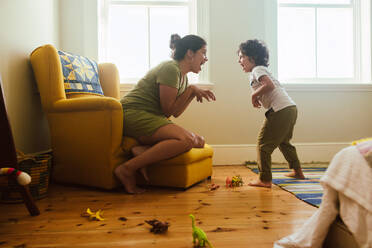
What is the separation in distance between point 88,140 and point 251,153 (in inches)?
71.8

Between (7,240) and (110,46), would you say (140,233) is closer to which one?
(7,240)

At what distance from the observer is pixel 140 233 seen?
1168 mm

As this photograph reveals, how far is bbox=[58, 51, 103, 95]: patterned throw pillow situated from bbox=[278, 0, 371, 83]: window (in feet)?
6.90

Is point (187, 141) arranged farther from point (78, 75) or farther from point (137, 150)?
point (78, 75)

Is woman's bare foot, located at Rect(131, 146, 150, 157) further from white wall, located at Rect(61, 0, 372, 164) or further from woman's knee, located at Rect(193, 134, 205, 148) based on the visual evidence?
white wall, located at Rect(61, 0, 372, 164)

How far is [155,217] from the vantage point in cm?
138

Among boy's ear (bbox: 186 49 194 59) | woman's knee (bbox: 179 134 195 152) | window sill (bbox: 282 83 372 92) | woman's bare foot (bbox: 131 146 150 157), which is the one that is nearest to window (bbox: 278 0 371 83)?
window sill (bbox: 282 83 372 92)

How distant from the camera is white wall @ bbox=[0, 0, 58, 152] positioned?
1.84 metres

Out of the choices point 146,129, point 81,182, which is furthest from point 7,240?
point 146,129

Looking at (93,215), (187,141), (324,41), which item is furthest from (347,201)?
(324,41)

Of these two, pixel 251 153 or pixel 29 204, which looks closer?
pixel 29 204

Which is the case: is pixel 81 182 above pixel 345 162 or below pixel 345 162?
below

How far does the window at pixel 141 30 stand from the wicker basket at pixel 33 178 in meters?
1.59

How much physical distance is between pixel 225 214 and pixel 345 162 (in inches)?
29.5
